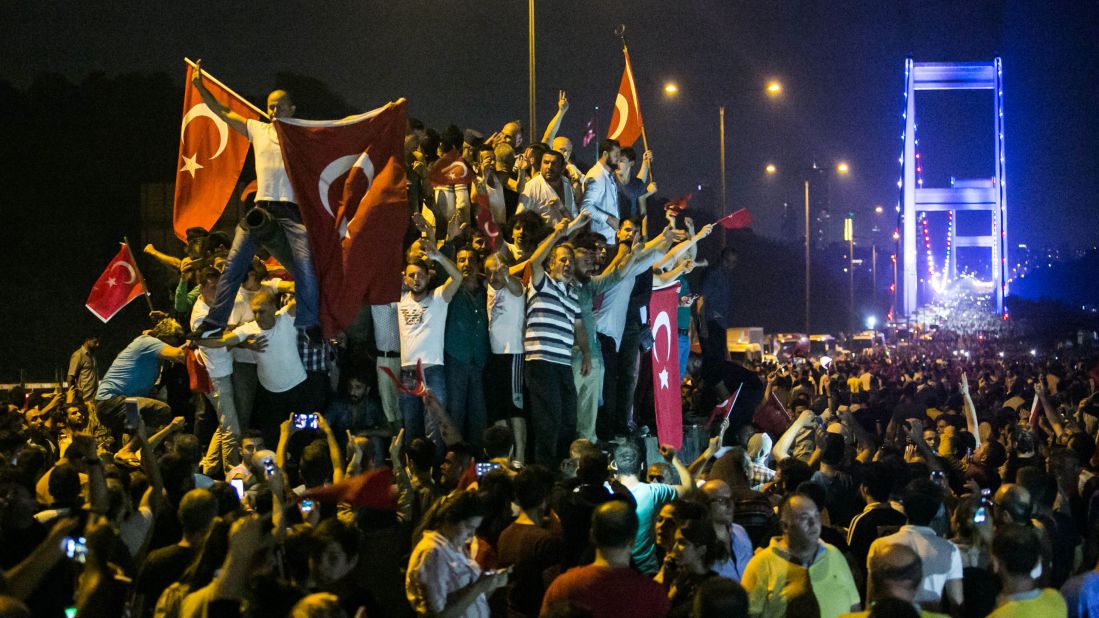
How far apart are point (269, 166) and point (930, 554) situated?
223 inches

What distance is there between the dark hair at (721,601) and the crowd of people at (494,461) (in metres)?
0.01

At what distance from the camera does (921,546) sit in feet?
19.0

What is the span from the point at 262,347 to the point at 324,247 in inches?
34.6

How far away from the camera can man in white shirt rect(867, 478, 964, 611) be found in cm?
574

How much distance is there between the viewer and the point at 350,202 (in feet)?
31.0

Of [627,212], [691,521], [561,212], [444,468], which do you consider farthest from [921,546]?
[627,212]

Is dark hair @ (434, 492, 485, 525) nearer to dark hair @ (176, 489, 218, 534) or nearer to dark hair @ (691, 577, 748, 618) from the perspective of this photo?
dark hair @ (176, 489, 218, 534)

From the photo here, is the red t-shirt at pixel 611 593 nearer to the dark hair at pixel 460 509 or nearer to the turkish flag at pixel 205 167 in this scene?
the dark hair at pixel 460 509

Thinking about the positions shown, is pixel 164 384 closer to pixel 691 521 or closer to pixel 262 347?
pixel 262 347

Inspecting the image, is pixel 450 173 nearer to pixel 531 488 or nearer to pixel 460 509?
pixel 531 488

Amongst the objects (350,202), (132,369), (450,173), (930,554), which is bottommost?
(930,554)

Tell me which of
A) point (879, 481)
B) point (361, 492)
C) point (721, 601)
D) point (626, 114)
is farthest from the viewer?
point (626, 114)

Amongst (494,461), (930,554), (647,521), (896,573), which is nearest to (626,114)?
(494,461)

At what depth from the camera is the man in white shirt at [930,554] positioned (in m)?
5.74
